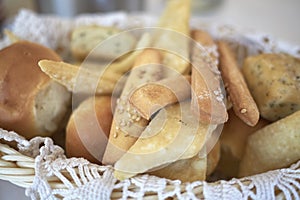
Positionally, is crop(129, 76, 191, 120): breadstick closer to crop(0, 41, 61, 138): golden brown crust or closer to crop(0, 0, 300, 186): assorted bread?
crop(0, 0, 300, 186): assorted bread

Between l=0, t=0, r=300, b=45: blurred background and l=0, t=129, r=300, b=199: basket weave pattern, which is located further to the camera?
l=0, t=0, r=300, b=45: blurred background

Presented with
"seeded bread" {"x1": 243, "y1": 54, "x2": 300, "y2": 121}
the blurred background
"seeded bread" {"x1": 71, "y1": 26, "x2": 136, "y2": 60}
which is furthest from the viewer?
the blurred background

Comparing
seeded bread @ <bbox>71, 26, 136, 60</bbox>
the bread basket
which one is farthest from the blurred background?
the bread basket

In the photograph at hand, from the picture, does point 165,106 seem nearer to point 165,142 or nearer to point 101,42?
point 165,142

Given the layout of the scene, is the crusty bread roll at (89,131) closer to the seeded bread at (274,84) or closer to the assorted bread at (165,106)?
the assorted bread at (165,106)

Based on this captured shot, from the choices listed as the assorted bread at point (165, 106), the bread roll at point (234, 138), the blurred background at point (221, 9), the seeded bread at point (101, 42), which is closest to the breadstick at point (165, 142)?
the assorted bread at point (165, 106)
